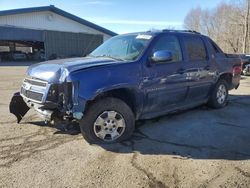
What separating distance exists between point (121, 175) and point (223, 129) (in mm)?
2744

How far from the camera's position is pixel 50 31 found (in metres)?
32.7

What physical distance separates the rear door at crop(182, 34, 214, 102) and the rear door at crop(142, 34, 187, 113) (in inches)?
8.8

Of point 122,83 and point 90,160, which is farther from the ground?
point 122,83

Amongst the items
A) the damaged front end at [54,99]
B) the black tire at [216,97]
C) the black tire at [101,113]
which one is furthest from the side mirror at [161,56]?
the black tire at [216,97]

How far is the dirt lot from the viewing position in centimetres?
365

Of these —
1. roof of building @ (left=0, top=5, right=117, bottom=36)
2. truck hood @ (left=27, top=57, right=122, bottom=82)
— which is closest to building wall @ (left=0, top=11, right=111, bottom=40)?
roof of building @ (left=0, top=5, right=117, bottom=36)

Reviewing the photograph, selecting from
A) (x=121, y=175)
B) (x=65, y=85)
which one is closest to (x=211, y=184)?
(x=121, y=175)

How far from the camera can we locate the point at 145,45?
5.29 metres

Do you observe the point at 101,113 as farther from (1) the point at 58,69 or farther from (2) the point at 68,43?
(2) the point at 68,43

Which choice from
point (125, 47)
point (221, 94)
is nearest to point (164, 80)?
point (125, 47)

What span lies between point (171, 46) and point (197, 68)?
88 centimetres

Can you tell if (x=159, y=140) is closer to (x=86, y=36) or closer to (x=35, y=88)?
(x=35, y=88)

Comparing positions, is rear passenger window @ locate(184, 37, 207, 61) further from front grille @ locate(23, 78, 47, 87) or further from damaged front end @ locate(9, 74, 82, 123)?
front grille @ locate(23, 78, 47, 87)

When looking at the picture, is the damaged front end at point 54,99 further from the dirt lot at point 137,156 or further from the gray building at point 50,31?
the gray building at point 50,31
